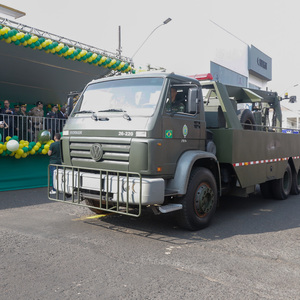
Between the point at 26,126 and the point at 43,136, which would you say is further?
the point at 26,126

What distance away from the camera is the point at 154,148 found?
4949 millimetres

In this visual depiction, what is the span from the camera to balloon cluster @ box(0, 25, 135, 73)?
966cm

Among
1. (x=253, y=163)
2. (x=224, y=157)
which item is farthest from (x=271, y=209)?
(x=224, y=157)

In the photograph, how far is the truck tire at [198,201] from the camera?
5.41 m

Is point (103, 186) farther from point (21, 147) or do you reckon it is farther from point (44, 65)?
point (44, 65)

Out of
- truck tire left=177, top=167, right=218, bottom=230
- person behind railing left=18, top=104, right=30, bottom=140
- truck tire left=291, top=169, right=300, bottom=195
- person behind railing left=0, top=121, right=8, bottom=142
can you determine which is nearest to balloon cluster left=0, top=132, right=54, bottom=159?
person behind railing left=0, top=121, right=8, bottom=142

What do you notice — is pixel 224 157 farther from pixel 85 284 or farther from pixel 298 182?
pixel 298 182

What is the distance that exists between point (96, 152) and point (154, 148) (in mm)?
992

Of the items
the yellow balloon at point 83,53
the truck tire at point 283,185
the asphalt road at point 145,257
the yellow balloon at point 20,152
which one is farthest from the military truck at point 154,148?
the yellow balloon at point 83,53

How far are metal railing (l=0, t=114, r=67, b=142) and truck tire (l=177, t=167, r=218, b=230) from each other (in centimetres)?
655

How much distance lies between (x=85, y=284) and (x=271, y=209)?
5159 mm

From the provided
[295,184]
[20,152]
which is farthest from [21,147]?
[295,184]

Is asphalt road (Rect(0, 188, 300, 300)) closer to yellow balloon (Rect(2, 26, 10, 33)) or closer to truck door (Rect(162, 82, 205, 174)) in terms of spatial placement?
truck door (Rect(162, 82, 205, 174))

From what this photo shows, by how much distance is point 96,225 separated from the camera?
5.95m
